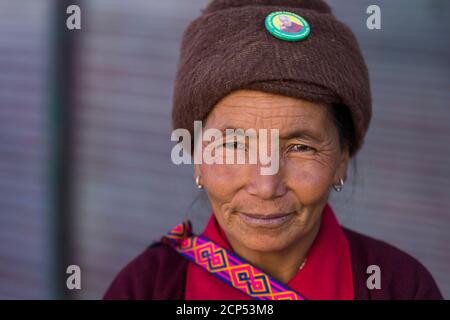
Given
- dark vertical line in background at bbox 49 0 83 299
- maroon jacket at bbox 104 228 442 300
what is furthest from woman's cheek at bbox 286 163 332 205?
dark vertical line in background at bbox 49 0 83 299

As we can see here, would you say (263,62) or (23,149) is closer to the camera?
(263,62)

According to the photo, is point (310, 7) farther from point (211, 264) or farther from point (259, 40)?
point (211, 264)

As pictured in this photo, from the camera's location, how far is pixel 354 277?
2.18 m

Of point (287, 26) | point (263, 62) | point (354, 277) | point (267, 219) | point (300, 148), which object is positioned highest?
point (287, 26)

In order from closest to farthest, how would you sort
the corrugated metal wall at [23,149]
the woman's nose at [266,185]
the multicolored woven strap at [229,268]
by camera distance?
the woman's nose at [266,185] → the multicolored woven strap at [229,268] → the corrugated metal wall at [23,149]

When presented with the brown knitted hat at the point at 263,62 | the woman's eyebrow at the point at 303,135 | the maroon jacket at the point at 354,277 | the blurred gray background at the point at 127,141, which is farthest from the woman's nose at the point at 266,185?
the blurred gray background at the point at 127,141

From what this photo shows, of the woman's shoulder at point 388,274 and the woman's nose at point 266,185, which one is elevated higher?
the woman's nose at point 266,185

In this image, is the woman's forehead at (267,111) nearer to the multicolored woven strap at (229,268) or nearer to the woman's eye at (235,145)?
the woman's eye at (235,145)

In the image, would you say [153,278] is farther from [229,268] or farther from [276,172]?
[276,172]

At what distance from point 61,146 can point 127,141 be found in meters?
0.36

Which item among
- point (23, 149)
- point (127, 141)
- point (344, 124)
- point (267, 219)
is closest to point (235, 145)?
point (267, 219)

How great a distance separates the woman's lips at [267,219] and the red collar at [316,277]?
26 cm

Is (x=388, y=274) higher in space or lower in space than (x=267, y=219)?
lower

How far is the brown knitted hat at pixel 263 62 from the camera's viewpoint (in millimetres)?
1887
